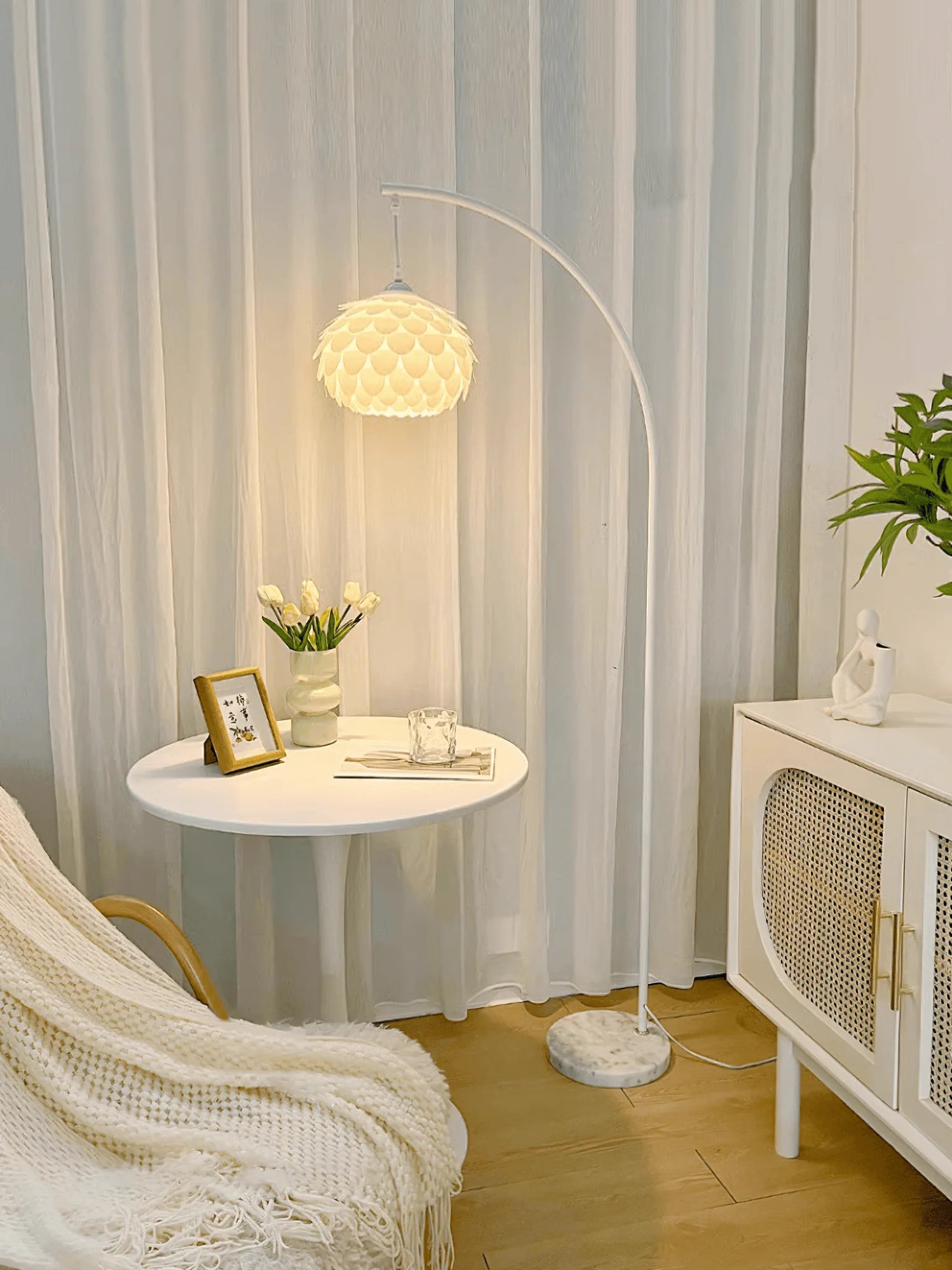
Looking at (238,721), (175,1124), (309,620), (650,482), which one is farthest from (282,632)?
(175,1124)

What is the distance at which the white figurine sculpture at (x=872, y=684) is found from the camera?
182 cm

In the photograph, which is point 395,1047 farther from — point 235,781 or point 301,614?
point 301,614

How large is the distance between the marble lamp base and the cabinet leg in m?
0.30

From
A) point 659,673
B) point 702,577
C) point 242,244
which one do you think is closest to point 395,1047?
point 659,673

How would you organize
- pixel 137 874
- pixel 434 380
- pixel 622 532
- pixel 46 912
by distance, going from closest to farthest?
pixel 46 912 < pixel 434 380 < pixel 137 874 < pixel 622 532

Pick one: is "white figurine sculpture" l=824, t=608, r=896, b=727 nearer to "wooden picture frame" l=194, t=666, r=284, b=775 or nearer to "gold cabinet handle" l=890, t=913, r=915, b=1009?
"gold cabinet handle" l=890, t=913, r=915, b=1009

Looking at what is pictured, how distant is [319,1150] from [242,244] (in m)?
1.62

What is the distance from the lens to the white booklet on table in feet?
6.31

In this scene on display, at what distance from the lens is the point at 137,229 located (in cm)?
211

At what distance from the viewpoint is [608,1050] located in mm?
2256

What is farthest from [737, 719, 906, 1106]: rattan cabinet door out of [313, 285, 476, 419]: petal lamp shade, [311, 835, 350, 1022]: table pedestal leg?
[313, 285, 476, 419]: petal lamp shade

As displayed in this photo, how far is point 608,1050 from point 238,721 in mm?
994

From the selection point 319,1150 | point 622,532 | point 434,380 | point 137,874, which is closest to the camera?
point 319,1150

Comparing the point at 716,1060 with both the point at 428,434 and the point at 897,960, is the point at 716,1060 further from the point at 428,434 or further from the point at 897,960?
the point at 428,434
